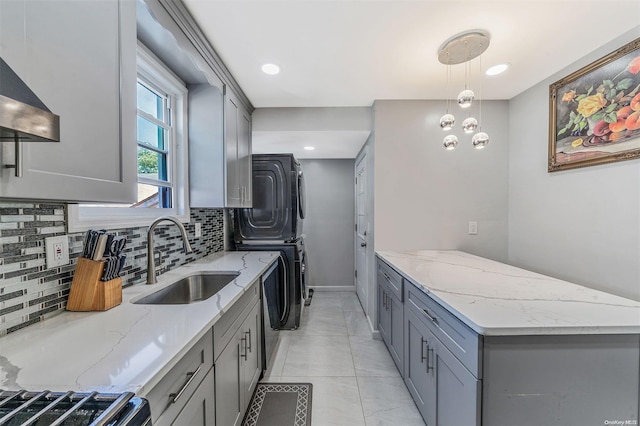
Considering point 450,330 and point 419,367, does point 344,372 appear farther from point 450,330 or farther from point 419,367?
point 450,330

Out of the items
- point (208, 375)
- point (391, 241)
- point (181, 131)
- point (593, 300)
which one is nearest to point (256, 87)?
point (181, 131)

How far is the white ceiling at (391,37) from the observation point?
142 cm

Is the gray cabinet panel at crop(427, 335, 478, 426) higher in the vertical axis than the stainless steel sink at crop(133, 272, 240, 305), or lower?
lower

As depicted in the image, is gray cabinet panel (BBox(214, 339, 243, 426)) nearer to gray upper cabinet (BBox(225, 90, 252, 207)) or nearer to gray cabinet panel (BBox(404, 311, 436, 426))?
gray cabinet panel (BBox(404, 311, 436, 426))

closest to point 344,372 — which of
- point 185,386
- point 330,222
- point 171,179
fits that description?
point 185,386

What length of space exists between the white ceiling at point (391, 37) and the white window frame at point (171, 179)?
405 millimetres

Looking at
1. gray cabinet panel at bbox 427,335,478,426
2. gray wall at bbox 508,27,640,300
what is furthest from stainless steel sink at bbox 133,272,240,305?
gray wall at bbox 508,27,640,300

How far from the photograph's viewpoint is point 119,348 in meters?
0.79

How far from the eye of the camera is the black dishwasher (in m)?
0.48

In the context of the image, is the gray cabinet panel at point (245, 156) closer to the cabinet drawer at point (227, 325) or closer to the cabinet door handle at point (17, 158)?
the cabinet drawer at point (227, 325)

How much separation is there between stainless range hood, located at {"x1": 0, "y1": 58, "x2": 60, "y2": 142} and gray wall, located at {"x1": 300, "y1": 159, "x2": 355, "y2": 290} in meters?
3.64

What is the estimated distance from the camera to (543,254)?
87.0 inches

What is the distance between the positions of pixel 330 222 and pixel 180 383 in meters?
3.50

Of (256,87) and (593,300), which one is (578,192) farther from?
(256,87)
